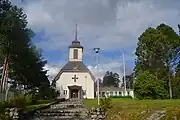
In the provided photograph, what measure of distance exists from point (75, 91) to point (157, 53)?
1062 inches

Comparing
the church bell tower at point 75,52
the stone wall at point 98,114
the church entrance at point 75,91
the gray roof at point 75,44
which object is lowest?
the stone wall at point 98,114

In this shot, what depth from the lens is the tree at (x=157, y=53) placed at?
42150 millimetres

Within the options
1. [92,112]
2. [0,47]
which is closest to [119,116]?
[92,112]

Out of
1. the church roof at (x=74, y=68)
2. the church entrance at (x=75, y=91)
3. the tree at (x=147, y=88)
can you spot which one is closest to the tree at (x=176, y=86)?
the tree at (x=147, y=88)

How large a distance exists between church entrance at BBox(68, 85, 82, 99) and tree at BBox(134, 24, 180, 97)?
2286 cm

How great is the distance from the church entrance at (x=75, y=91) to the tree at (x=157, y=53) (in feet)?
75.0

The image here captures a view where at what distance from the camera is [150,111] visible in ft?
34.1

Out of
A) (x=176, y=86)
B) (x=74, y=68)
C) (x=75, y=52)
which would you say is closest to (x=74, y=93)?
(x=74, y=68)

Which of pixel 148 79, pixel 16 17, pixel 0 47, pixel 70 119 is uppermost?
pixel 16 17

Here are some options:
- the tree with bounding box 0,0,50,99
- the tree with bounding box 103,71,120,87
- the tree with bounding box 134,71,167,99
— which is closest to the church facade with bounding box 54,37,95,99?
the tree with bounding box 0,0,50,99

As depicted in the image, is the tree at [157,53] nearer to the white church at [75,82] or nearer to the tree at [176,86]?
the tree at [176,86]

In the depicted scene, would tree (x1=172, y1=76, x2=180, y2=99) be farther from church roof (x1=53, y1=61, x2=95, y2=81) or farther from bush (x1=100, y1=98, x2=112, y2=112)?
bush (x1=100, y1=98, x2=112, y2=112)

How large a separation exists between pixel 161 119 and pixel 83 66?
57.6 m

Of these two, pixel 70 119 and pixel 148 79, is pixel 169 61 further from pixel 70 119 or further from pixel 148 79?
pixel 70 119
